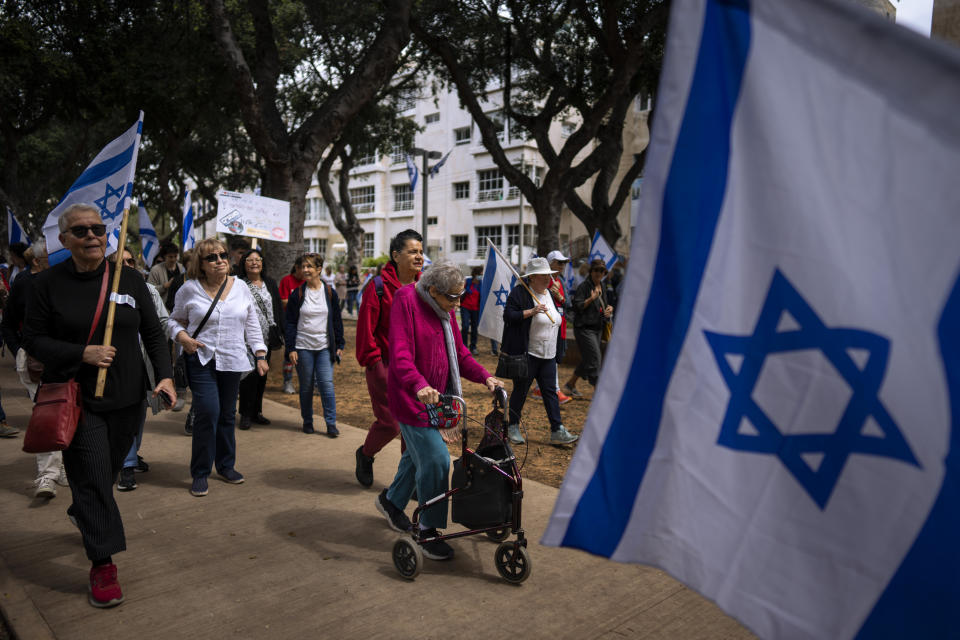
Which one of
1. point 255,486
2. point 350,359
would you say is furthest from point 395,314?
point 350,359

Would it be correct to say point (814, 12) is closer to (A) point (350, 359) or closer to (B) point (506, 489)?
(B) point (506, 489)

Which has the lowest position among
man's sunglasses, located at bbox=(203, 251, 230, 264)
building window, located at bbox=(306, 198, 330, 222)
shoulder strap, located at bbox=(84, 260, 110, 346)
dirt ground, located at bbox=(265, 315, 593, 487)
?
dirt ground, located at bbox=(265, 315, 593, 487)

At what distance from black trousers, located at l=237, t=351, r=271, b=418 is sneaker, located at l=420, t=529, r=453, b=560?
3932mm

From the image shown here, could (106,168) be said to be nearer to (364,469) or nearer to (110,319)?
(110,319)

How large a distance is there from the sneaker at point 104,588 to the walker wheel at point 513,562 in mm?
1843

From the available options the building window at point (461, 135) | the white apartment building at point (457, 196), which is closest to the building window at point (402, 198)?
the white apartment building at point (457, 196)

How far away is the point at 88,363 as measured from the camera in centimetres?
335

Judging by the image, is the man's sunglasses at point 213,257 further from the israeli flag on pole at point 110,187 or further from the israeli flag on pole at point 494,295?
the israeli flag on pole at point 494,295

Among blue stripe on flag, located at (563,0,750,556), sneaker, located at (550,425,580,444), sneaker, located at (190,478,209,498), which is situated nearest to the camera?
blue stripe on flag, located at (563,0,750,556)

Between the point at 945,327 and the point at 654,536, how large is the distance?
0.77m

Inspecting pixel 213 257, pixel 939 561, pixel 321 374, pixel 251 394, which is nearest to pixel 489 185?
pixel 251 394

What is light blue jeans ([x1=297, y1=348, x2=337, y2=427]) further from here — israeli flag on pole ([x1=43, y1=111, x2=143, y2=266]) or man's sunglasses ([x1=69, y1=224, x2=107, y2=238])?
man's sunglasses ([x1=69, y1=224, x2=107, y2=238])

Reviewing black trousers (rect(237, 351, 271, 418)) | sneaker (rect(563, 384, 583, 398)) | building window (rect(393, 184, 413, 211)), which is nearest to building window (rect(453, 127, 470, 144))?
building window (rect(393, 184, 413, 211))

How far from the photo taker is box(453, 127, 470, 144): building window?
4750 centimetres
